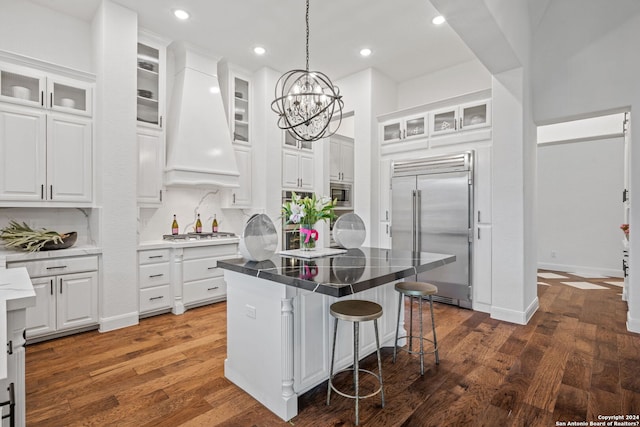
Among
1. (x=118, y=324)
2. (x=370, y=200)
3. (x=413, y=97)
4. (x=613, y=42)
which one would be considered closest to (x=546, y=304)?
(x=370, y=200)

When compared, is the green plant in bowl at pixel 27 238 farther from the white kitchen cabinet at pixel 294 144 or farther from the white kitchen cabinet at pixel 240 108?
the white kitchen cabinet at pixel 294 144

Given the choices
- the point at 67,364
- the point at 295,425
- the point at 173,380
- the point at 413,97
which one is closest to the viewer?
the point at 295,425

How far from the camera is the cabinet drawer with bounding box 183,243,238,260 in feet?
13.1

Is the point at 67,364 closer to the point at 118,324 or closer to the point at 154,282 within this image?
the point at 118,324

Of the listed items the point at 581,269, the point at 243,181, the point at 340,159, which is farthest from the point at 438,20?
the point at 581,269

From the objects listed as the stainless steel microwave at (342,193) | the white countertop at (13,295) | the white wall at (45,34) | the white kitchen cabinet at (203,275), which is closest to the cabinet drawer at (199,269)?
the white kitchen cabinet at (203,275)

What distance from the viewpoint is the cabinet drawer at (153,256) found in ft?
11.9

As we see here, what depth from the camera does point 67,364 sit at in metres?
2.63

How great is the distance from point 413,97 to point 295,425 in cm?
486

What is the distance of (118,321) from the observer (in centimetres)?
340

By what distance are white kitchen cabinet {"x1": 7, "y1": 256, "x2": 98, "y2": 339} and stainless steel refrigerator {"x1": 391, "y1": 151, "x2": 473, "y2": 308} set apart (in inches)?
142

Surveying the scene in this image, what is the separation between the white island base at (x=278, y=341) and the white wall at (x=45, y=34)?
3.22m

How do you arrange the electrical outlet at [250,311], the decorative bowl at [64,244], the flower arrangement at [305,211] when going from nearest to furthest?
the electrical outlet at [250,311]
the flower arrangement at [305,211]
the decorative bowl at [64,244]

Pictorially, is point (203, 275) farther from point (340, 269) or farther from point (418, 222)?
point (418, 222)
